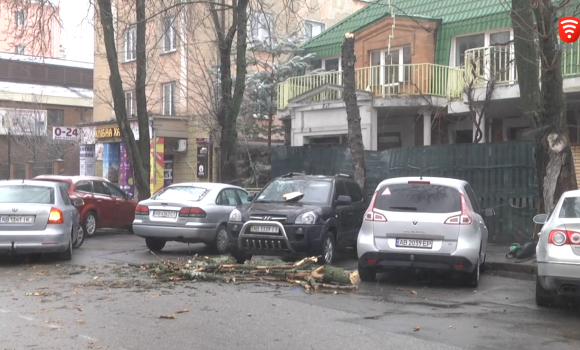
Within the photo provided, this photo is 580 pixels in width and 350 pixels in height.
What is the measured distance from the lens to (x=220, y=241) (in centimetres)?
1402

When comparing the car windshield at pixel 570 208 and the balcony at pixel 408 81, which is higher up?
the balcony at pixel 408 81

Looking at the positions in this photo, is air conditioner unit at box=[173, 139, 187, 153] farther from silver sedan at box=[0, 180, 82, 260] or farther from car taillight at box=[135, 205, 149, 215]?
silver sedan at box=[0, 180, 82, 260]

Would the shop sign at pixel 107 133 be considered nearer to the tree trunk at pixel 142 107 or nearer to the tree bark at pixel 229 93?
the tree trunk at pixel 142 107

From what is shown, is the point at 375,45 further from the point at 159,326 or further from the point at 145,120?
the point at 159,326

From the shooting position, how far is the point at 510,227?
1513cm

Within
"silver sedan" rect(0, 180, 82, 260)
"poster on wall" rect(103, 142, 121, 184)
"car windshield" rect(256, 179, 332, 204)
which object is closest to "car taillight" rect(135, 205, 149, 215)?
"silver sedan" rect(0, 180, 82, 260)

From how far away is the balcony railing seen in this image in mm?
18766

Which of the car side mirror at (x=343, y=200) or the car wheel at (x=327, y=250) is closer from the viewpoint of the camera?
the car wheel at (x=327, y=250)

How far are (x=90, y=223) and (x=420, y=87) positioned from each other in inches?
428

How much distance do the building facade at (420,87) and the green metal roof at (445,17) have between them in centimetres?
3

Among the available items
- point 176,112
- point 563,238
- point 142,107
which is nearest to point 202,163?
point 176,112

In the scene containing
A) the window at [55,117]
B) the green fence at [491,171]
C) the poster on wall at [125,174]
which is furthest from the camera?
the window at [55,117]

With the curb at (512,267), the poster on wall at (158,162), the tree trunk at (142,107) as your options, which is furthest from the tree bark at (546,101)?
the poster on wall at (158,162)

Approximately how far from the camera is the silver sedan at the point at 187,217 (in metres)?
13.5
